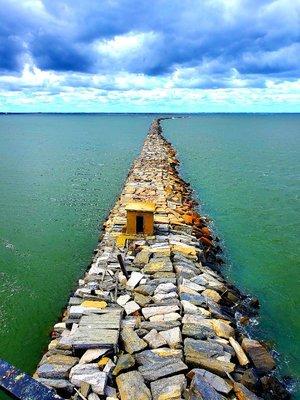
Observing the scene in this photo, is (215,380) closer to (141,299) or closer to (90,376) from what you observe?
(90,376)

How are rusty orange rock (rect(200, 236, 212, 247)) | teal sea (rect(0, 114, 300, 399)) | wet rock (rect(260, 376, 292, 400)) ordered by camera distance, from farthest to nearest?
rusty orange rock (rect(200, 236, 212, 247))
teal sea (rect(0, 114, 300, 399))
wet rock (rect(260, 376, 292, 400))

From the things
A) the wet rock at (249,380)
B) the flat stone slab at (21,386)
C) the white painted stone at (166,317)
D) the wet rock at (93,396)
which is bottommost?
the wet rock at (249,380)

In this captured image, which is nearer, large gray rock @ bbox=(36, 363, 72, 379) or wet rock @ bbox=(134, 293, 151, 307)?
large gray rock @ bbox=(36, 363, 72, 379)

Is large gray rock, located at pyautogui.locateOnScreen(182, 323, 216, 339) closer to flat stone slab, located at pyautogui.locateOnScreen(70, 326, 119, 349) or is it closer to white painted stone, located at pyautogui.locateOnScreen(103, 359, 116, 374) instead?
flat stone slab, located at pyautogui.locateOnScreen(70, 326, 119, 349)

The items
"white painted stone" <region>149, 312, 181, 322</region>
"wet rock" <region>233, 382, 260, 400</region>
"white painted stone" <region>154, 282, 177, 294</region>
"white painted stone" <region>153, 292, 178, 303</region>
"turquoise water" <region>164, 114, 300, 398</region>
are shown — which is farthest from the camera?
"turquoise water" <region>164, 114, 300, 398</region>

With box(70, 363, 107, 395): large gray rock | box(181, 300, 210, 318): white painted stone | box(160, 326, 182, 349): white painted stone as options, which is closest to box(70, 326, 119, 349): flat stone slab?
box(70, 363, 107, 395): large gray rock

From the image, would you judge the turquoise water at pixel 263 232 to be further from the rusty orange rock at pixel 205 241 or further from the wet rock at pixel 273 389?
the wet rock at pixel 273 389

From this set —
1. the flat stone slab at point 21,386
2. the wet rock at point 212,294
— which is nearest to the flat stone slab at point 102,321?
the wet rock at point 212,294

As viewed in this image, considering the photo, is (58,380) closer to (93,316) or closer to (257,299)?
(93,316)
